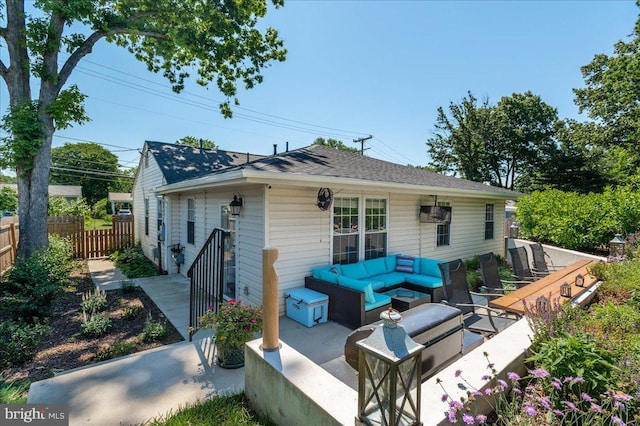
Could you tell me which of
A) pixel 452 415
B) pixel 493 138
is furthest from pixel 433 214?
pixel 493 138

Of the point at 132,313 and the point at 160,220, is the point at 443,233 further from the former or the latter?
the point at 160,220

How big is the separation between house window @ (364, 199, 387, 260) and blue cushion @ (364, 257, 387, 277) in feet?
0.99

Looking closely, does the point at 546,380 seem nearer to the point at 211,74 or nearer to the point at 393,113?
the point at 211,74

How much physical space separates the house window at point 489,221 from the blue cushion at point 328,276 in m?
7.52

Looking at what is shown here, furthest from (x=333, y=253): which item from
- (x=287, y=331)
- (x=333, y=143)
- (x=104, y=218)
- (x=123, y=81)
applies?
(x=333, y=143)

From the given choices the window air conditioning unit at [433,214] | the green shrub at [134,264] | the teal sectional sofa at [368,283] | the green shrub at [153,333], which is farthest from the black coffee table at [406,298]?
the green shrub at [134,264]

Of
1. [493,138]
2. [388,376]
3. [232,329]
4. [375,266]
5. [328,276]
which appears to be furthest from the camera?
[493,138]

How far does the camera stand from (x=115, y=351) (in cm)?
411

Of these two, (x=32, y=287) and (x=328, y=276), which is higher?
(x=328, y=276)

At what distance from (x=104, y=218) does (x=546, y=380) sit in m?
40.3

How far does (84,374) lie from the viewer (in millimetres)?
3242

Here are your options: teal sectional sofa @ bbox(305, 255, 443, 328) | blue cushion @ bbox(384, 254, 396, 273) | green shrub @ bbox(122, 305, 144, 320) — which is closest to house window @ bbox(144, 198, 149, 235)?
green shrub @ bbox(122, 305, 144, 320)

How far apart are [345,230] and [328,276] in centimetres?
137

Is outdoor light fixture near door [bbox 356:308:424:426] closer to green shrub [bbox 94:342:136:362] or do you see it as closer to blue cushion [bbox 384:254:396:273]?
green shrub [bbox 94:342:136:362]
